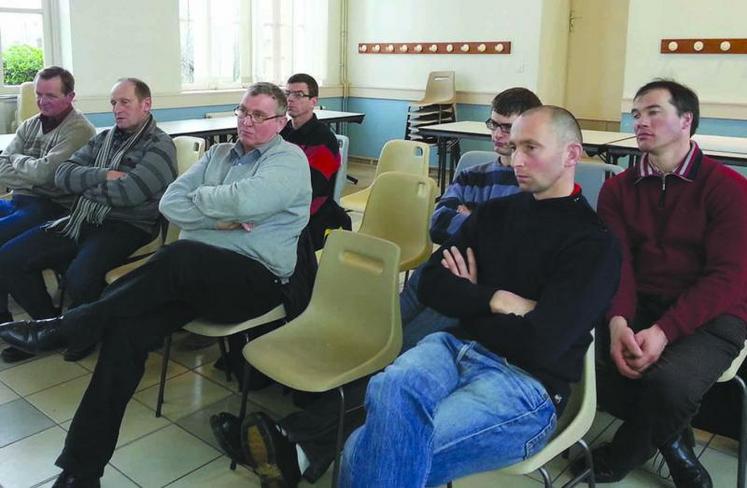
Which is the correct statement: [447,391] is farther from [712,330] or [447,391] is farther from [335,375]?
[712,330]

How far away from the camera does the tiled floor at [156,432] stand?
2.13m

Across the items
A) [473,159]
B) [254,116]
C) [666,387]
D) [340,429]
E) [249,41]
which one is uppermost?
[249,41]

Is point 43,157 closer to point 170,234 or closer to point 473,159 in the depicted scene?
point 170,234

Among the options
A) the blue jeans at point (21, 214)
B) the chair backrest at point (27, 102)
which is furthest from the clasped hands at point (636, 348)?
the chair backrest at point (27, 102)

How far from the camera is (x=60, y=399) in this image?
2.61 metres

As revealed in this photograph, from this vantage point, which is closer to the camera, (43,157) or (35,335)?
(35,335)

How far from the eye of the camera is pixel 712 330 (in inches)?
78.7

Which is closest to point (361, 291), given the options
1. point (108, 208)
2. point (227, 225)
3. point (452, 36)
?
point (227, 225)

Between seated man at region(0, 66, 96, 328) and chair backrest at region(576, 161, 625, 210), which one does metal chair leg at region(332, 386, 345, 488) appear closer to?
chair backrest at region(576, 161, 625, 210)

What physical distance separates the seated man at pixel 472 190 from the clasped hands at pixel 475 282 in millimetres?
420

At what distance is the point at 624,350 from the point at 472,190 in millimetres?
888

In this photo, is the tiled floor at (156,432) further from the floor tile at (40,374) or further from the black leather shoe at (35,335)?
the black leather shoe at (35,335)

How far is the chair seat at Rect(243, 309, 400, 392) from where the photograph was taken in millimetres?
1870

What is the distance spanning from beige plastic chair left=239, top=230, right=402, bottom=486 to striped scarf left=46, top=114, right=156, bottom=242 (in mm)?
1263
